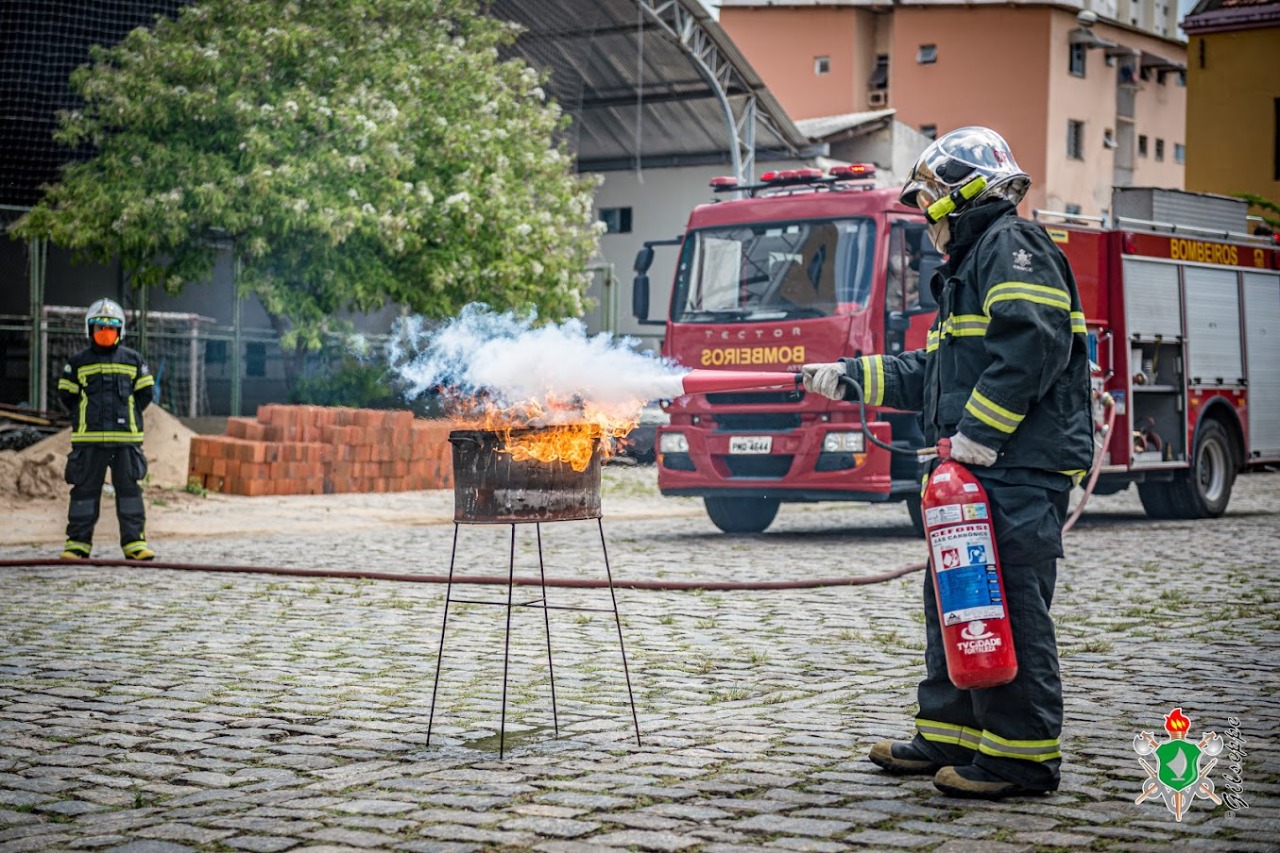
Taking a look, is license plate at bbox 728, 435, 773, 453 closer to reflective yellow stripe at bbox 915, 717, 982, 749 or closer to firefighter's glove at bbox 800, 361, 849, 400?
firefighter's glove at bbox 800, 361, 849, 400

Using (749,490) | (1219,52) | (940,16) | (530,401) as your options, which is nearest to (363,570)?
(749,490)

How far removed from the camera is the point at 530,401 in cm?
634

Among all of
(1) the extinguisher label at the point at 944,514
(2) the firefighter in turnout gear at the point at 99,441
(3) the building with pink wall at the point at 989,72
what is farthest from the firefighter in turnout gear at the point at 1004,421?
(3) the building with pink wall at the point at 989,72

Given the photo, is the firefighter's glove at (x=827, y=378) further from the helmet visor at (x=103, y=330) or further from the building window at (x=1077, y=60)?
the building window at (x=1077, y=60)

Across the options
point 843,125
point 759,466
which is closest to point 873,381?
point 759,466

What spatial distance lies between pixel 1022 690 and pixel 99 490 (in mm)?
9389

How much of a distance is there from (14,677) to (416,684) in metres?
1.79

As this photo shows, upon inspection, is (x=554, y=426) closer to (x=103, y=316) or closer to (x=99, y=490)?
(x=99, y=490)

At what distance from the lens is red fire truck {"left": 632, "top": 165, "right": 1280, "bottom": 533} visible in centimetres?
1419

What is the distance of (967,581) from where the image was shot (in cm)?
512

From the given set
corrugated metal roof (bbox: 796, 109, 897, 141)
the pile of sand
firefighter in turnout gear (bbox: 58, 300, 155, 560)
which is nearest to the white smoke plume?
firefighter in turnout gear (bbox: 58, 300, 155, 560)

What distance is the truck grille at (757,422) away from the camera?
14.5 metres

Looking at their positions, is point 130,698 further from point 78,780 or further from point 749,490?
point 749,490

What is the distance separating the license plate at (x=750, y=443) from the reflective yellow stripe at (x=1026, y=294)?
920 centimetres
